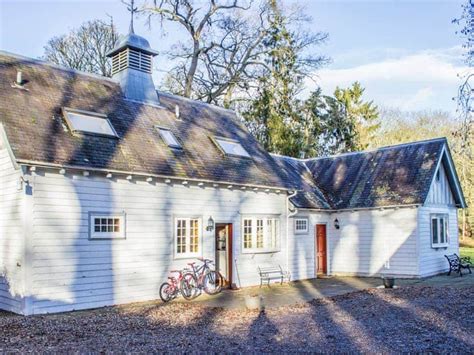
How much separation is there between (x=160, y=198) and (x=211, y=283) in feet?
9.93

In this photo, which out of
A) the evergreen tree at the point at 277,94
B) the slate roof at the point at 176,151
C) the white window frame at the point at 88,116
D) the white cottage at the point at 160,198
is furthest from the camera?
the evergreen tree at the point at 277,94

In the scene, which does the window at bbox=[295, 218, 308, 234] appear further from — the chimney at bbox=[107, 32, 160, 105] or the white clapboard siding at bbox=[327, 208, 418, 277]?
the chimney at bbox=[107, 32, 160, 105]

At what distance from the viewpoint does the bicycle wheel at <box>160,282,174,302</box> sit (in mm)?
12234

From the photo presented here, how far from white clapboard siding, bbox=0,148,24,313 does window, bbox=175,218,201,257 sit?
13.7ft

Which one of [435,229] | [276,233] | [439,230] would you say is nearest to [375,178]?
[435,229]

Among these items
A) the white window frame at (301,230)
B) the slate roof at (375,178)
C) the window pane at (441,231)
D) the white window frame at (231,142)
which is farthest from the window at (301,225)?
the window pane at (441,231)

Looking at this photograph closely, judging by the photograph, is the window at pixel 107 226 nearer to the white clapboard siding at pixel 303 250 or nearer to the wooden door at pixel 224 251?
the wooden door at pixel 224 251

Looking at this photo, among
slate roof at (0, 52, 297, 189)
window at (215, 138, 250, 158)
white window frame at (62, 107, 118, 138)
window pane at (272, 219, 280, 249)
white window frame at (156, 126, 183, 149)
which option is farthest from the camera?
window pane at (272, 219, 280, 249)

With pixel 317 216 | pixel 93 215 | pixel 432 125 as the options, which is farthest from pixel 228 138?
pixel 432 125

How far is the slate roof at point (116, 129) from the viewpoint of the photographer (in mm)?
10953

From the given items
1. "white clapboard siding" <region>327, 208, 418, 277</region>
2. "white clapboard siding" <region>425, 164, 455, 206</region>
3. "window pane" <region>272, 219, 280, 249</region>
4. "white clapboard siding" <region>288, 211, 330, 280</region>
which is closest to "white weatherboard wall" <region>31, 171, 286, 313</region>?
"window pane" <region>272, 219, 280, 249</region>

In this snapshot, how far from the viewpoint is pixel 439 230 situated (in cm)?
1823

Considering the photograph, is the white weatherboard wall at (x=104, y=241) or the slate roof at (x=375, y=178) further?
the slate roof at (x=375, y=178)

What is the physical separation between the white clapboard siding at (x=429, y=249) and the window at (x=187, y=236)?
27.7 ft
